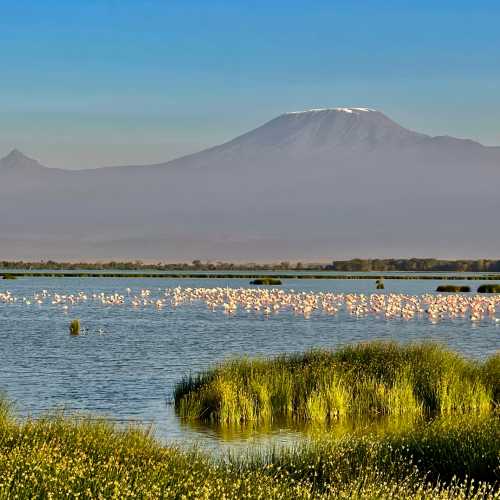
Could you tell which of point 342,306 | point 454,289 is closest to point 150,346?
point 342,306

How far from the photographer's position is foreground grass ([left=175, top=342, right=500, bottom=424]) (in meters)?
25.0

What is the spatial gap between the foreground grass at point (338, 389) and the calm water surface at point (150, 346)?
3.98 ft

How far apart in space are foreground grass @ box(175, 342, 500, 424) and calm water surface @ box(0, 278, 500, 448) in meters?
1.21

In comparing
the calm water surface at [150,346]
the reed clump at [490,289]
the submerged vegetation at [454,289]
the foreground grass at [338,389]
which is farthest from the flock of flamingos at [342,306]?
the foreground grass at [338,389]

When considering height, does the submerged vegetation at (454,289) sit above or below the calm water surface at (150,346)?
above

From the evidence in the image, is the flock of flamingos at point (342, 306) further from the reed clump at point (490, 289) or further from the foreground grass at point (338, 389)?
the foreground grass at point (338, 389)

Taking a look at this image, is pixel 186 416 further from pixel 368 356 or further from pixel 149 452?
pixel 149 452

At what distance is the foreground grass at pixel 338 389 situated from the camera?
25000 millimetres

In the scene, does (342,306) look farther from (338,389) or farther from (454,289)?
(338,389)

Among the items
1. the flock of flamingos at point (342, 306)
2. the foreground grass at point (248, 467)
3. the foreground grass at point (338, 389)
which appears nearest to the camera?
the foreground grass at point (248, 467)

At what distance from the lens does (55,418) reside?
Answer: 18719mm

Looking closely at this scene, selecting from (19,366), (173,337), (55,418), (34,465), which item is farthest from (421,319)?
(34,465)

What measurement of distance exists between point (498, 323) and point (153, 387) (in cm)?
3605

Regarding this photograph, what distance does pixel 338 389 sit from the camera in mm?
25344
